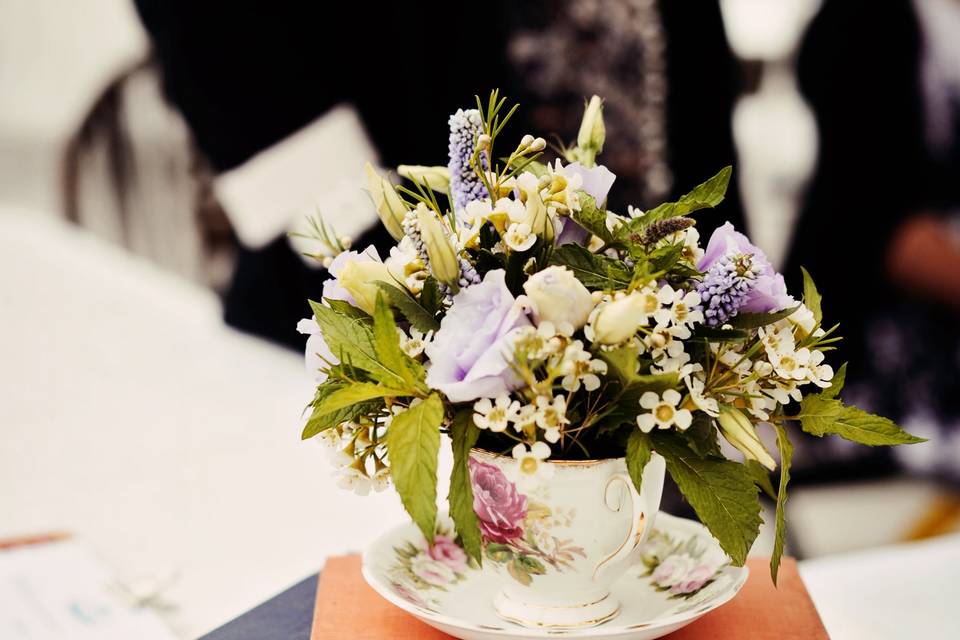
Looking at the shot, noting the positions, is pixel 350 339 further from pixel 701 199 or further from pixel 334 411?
pixel 701 199

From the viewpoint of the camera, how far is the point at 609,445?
0.65 metres

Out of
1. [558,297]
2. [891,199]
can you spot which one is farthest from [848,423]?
[891,199]

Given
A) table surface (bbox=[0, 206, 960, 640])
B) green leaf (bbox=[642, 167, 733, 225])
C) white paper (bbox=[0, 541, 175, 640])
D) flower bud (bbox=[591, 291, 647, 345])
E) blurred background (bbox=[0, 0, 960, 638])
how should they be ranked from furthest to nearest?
1. blurred background (bbox=[0, 0, 960, 638])
2. table surface (bbox=[0, 206, 960, 640])
3. white paper (bbox=[0, 541, 175, 640])
4. green leaf (bbox=[642, 167, 733, 225])
5. flower bud (bbox=[591, 291, 647, 345])

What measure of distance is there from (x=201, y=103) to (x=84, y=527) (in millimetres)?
713

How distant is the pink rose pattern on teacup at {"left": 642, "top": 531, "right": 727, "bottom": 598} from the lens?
74 cm

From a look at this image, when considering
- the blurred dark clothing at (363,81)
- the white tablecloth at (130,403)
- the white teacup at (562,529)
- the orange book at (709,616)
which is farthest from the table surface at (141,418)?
the white teacup at (562,529)

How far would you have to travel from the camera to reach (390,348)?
59 cm

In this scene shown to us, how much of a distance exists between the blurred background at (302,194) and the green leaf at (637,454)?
67cm

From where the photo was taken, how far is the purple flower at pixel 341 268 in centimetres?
64

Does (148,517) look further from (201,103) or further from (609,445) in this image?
(609,445)

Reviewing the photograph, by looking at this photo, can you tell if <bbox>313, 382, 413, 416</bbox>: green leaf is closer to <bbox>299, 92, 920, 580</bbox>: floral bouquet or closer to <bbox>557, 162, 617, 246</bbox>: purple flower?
<bbox>299, 92, 920, 580</bbox>: floral bouquet

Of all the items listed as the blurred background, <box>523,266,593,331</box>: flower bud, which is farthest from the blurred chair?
<box>523,266,593,331</box>: flower bud

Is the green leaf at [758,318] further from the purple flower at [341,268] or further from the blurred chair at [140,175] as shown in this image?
the blurred chair at [140,175]

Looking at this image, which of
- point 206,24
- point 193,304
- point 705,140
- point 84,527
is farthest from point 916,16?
point 84,527
